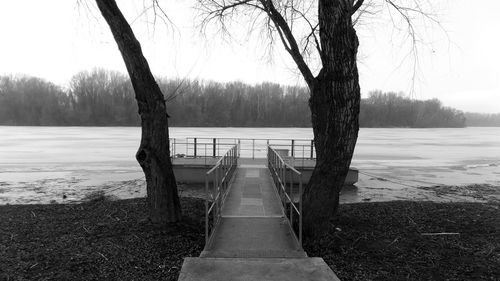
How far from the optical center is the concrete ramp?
4.14 m

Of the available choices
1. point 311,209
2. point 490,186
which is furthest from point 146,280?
point 490,186

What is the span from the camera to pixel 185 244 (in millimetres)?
5801

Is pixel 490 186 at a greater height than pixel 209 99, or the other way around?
pixel 209 99

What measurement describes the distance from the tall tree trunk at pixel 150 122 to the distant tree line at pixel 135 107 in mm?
98079

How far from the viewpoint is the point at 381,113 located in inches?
4582

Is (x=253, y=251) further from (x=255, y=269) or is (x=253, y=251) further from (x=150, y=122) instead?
(x=150, y=122)

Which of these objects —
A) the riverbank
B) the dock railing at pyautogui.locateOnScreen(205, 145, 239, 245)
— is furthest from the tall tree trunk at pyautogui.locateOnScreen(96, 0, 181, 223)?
the dock railing at pyautogui.locateOnScreen(205, 145, 239, 245)

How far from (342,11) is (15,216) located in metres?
7.02

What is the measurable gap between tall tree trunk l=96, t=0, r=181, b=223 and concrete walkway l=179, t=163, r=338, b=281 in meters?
1.04

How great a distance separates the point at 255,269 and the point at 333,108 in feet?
9.49

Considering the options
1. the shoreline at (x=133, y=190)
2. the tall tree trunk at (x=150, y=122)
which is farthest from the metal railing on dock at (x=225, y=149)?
the tall tree trunk at (x=150, y=122)

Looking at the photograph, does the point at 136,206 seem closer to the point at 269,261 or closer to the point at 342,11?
the point at 269,261

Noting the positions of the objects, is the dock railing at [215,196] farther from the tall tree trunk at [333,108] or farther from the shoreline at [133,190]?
the shoreline at [133,190]

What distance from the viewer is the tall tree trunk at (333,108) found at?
19.4 ft
